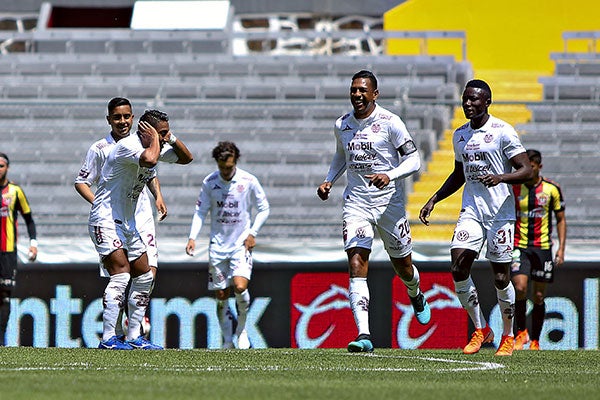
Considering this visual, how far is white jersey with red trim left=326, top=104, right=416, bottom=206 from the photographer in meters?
10.4

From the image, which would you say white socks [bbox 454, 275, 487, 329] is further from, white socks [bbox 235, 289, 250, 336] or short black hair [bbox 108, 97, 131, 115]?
white socks [bbox 235, 289, 250, 336]

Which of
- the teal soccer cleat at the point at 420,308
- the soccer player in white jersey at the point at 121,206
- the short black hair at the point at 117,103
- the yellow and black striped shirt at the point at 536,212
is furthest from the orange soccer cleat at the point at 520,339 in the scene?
the short black hair at the point at 117,103

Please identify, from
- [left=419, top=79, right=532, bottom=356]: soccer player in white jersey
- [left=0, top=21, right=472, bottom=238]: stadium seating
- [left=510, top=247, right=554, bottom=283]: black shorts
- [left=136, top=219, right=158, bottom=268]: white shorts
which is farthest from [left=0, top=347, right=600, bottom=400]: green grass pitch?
[left=0, top=21, right=472, bottom=238]: stadium seating

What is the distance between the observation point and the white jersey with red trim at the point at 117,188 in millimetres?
10281

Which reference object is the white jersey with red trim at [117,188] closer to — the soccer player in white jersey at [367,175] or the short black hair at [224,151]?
the soccer player in white jersey at [367,175]

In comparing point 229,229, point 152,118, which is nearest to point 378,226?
point 152,118

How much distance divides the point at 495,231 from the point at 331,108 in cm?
904

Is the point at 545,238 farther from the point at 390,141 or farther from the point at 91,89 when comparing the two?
the point at 91,89

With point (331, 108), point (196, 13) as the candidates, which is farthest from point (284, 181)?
point (196, 13)

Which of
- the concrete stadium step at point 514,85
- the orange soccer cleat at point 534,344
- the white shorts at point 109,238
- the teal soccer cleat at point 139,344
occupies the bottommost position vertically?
the orange soccer cleat at point 534,344

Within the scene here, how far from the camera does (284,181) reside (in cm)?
1731

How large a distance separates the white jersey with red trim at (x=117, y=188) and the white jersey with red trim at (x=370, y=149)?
1.60m

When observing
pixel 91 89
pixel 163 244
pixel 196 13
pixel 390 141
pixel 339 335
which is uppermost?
pixel 196 13

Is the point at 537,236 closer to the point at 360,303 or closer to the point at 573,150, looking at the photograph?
the point at 573,150
